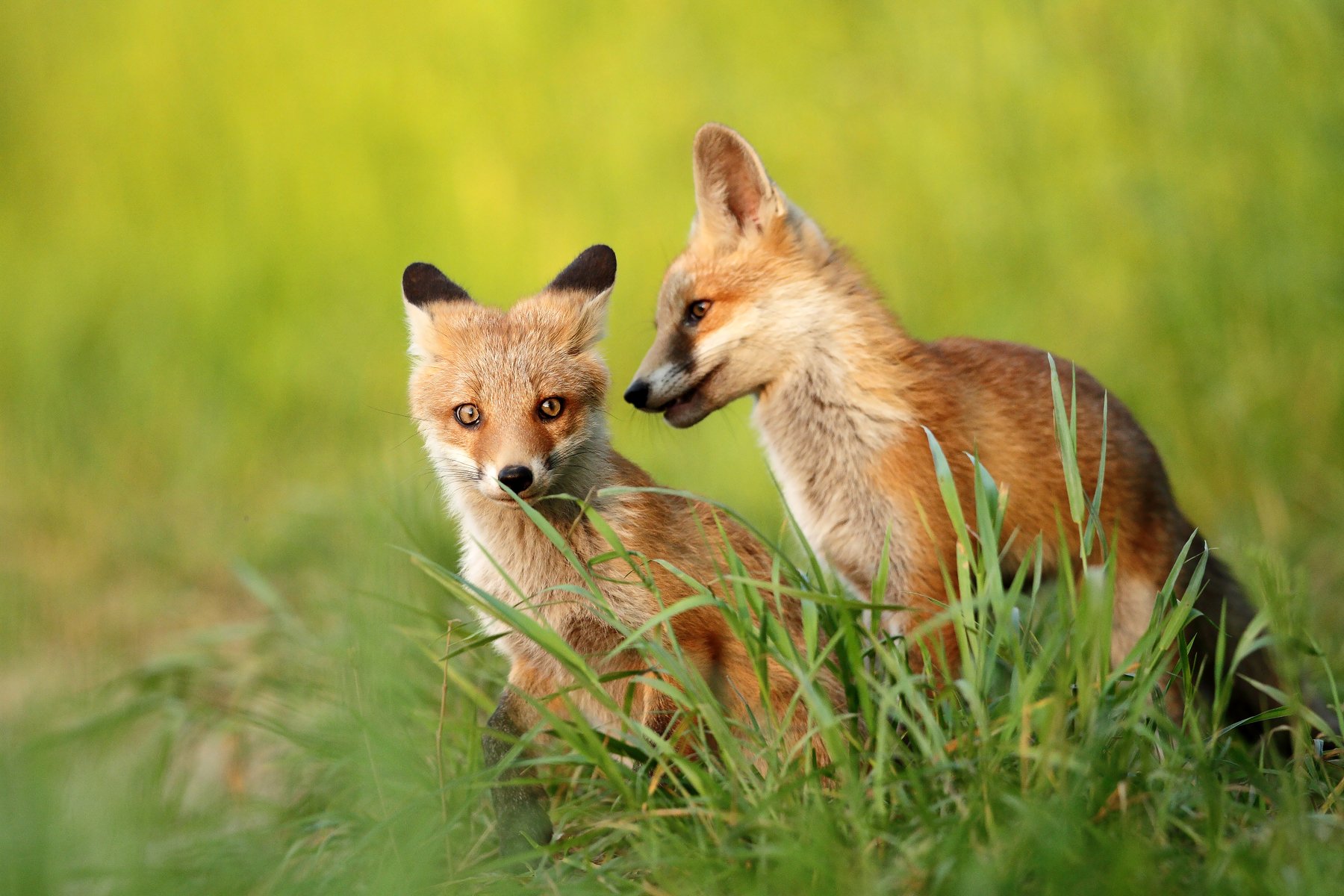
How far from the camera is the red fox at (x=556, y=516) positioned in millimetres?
3365

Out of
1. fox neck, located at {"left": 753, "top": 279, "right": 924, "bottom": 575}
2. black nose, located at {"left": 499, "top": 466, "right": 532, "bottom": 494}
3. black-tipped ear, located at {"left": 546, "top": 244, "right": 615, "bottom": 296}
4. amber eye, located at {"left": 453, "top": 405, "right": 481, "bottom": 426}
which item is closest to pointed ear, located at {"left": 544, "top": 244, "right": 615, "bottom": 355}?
black-tipped ear, located at {"left": 546, "top": 244, "right": 615, "bottom": 296}

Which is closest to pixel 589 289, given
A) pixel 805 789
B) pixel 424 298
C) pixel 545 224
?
pixel 424 298

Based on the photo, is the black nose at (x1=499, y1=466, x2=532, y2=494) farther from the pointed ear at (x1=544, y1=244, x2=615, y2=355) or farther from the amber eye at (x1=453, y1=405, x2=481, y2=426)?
the pointed ear at (x1=544, y1=244, x2=615, y2=355)

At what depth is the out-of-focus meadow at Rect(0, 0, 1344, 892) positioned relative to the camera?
6.43 metres

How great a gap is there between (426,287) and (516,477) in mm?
1091

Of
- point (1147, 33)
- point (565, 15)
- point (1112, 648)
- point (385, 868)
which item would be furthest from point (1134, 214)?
point (385, 868)

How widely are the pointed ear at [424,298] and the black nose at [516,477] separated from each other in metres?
0.82

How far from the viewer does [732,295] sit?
174 inches

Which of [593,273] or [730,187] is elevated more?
[730,187]

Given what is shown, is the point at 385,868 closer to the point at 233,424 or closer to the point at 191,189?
the point at 233,424

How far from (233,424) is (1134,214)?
5.65 meters

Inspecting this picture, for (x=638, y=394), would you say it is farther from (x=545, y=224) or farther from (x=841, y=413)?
(x=545, y=224)

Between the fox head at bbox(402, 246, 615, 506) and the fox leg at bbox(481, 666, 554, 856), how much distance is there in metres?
0.61

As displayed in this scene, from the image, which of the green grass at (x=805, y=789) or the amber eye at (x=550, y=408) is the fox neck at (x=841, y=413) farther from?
the amber eye at (x=550, y=408)
